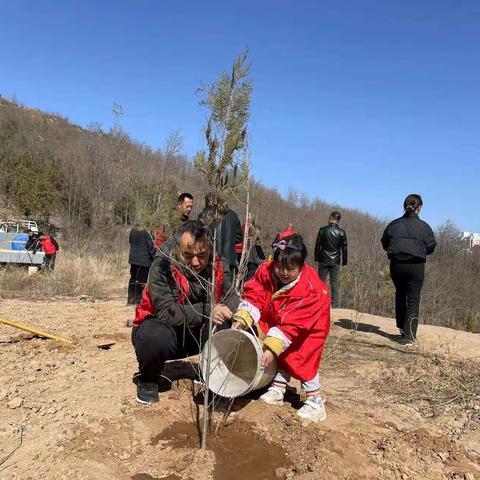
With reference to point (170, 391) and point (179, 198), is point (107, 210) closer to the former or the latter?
point (179, 198)

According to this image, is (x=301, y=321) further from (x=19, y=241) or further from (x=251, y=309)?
(x=19, y=241)

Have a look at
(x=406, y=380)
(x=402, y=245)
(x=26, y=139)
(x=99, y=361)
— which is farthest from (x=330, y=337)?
(x=26, y=139)

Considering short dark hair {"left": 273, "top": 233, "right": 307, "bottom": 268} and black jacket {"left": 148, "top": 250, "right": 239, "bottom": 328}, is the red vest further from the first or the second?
short dark hair {"left": 273, "top": 233, "right": 307, "bottom": 268}

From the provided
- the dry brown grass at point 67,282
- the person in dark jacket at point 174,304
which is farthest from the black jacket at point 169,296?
the dry brown grass at point 67,282

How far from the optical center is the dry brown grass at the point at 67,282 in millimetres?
8039

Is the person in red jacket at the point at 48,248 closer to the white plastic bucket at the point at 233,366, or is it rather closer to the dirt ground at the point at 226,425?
the dirt ground at the point at 226,425

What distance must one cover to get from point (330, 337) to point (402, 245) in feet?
4.63

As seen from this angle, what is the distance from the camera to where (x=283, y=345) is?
105 inches

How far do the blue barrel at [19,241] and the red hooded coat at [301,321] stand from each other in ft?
32.9

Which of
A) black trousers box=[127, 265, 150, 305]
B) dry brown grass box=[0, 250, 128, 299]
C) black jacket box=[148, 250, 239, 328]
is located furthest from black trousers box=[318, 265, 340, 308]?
black jacket box=[148, 250, 239, 328]

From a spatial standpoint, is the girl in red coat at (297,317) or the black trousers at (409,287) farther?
the black trousers at (409,287)

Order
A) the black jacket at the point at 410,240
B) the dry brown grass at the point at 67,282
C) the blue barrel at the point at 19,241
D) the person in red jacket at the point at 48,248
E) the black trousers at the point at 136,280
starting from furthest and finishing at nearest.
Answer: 1. the blue barrel at the point at 19,241
2. the person in red jacket at the point at 48,248
3. the dry brown grass at the point at 67,282
4. the black trousers at the point at 136,280
5. the black jacket at the point at 410,240

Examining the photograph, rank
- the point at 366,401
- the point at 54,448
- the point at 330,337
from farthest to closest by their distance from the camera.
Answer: the point at 330,337 → the point at 366,401 → the point at 54,448

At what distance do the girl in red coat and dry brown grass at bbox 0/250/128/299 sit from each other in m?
5.91
